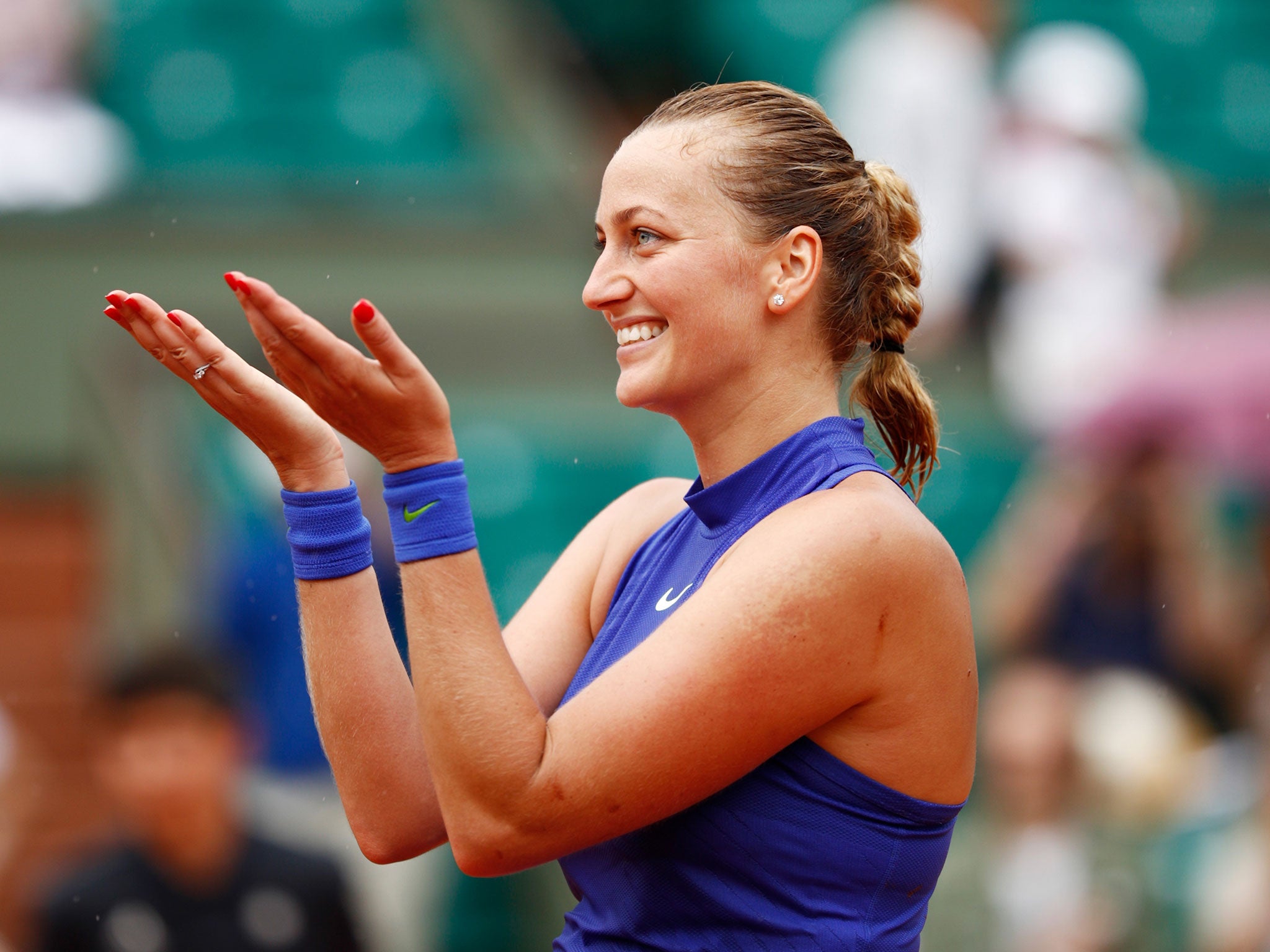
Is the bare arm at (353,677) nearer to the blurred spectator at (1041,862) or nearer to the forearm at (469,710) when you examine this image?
the forearm at (469,710)

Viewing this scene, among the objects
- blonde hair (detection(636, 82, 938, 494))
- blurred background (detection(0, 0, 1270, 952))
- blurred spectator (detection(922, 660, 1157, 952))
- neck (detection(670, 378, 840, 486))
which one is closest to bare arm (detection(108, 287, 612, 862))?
neck (detection(670, 378, 840, 486))

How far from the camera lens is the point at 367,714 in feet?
5.45

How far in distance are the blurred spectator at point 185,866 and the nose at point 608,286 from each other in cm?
249

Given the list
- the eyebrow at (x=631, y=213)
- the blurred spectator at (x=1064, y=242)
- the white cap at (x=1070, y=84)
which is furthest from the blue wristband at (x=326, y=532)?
the white cap at (x=1070, y=84)

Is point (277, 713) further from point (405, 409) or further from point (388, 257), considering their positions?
point (405, 409)

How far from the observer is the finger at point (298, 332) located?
1376 millimetres

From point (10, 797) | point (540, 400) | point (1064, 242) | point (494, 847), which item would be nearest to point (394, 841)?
point (494, 847)

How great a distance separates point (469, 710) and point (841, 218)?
659 millimetres

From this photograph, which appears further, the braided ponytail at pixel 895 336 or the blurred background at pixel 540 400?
the blurred background at pixel 540 400

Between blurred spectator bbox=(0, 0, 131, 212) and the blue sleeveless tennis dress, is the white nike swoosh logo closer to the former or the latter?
the blue sleeveless tennis dress

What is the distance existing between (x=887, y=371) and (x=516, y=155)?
4.40 meters

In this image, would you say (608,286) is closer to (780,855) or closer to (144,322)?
(144,322)

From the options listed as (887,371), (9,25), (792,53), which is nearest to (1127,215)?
(792,53)

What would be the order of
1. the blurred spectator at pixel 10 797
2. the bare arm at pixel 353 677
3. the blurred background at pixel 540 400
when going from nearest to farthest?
the bare arm at pixel 353 677 < the blurred background at pixel 540 400 < the blurred spectator at pixel 10 797
